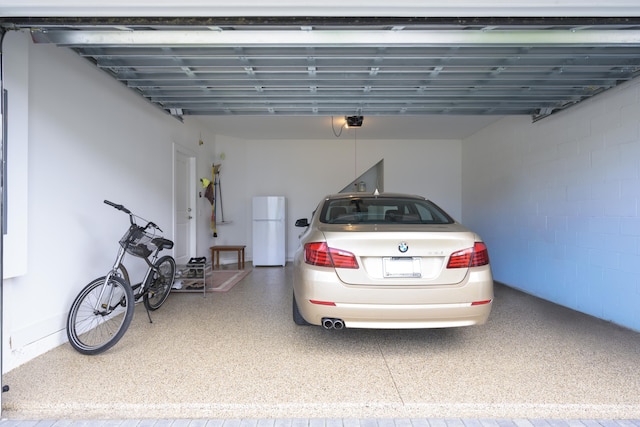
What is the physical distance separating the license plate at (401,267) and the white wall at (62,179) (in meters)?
2.41

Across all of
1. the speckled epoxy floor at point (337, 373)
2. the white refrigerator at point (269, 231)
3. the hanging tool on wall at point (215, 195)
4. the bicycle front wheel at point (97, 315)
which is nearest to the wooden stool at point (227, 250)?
the white refrigerator at point (269, 231)

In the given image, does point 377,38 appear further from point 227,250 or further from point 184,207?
point 227,250

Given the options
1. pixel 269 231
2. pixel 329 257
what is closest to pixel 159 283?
pixel 329 257

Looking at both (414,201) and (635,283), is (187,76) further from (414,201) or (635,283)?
(635,283)

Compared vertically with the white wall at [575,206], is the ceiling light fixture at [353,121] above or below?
above

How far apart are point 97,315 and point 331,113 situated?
3.13 meters

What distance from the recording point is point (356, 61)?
287 centimetres

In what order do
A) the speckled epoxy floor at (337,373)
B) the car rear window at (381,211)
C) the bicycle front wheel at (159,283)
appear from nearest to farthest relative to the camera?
the speckled epoxy floor at (337,373)
the car rear window at (381,211)
the bicycle front wheel at (159,283)

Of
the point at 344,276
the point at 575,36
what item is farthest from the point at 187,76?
the point at 575,36

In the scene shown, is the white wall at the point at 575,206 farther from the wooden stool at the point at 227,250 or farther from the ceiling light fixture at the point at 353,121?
the wooden stool at the point at 227,250

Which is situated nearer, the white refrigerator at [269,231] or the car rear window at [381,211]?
the car rear window at [381,211]

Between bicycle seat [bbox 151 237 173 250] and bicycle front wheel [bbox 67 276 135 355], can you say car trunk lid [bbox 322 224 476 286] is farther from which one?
bicycle seat [bbox 151 237 173 250]

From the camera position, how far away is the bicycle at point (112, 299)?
2.67m

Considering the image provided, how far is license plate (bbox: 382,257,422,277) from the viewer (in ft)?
7.49
